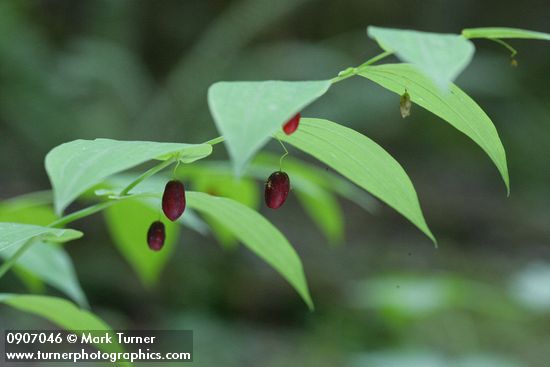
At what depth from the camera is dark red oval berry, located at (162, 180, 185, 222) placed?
579 millimetres

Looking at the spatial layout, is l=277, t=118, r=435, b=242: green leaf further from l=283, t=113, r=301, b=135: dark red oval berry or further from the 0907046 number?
the 0907046 number

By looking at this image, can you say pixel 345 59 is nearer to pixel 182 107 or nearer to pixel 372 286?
pixel 182 107

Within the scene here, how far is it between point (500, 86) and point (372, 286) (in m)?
3.00

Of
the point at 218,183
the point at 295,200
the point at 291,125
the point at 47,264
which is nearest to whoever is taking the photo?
the point at 291,125

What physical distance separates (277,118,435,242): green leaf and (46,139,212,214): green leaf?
0.47ft

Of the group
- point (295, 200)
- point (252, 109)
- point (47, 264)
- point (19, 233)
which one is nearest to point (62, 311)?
point (47, 264)

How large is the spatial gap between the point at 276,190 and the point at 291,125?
0.10 m

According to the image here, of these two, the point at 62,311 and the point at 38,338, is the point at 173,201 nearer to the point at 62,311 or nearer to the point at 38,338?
the point at 62,311

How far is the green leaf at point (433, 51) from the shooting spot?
359mm

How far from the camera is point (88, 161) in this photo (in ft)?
1.32

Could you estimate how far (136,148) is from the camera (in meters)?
0.42

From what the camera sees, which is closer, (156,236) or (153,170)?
(153,170)

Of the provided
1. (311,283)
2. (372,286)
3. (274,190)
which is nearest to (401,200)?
(274,190)

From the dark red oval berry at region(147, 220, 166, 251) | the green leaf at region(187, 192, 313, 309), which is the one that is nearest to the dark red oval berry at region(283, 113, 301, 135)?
the green leaf at region(187, 192, 313, 309)
